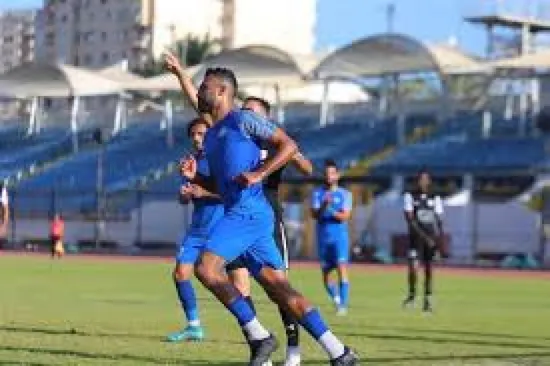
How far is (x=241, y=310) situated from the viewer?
33.0 ft

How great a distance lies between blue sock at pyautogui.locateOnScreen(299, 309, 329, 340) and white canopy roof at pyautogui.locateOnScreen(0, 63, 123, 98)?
64.9 meters

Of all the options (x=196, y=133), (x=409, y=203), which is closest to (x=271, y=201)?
(x=196, y=133)

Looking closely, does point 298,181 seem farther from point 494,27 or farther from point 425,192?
point 425,192

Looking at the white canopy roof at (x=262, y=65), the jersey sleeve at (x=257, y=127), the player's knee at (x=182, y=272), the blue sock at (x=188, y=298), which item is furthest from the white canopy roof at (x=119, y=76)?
the jersey sleeve at (x=257, y=127)

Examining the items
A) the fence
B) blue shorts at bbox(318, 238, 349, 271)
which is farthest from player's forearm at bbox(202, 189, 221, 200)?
the fence

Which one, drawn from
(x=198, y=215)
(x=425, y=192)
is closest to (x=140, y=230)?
(x=425, y=192)

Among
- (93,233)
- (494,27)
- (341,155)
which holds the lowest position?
(93,233)

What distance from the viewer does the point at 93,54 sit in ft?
452

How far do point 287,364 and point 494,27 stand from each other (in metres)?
62.6

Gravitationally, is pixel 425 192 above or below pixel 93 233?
above

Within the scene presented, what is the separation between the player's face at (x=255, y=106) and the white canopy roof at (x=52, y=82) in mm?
63363

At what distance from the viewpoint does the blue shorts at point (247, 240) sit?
975cm

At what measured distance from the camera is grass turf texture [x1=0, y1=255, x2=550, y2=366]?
37.8 feet

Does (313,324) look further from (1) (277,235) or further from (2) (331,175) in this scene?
(2) (331,175)
